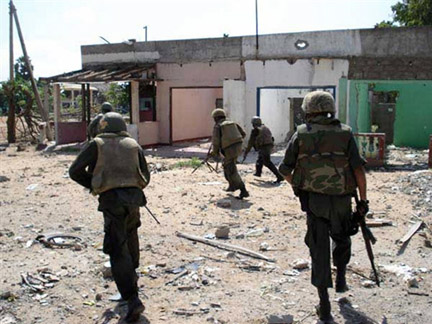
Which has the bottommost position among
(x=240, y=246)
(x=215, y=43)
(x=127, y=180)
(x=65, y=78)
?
(x=240, y=246)

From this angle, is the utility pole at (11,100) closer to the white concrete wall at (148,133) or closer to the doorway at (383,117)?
the white concrete wall at (148,133)

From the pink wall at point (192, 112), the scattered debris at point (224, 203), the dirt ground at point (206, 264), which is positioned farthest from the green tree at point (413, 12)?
the scattered debris at point (224, 203)

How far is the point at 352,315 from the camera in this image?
3.98 metres

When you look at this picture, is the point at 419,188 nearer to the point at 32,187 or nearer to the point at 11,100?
the point at 32,187

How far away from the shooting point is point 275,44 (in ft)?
50.6

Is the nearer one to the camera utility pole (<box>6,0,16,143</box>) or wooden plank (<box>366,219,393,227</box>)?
wooden plank (<box>366,219,393,227</box>)

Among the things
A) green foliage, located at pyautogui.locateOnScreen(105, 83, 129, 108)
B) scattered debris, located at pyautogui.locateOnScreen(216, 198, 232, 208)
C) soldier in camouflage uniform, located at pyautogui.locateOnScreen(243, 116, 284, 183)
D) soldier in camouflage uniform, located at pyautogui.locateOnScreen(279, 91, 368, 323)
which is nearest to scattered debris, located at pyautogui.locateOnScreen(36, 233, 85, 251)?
scattered debris, located at pyautogui.locateOnScreen(216, 198, 232, 208)

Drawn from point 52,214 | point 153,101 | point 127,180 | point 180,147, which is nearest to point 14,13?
point 153,101

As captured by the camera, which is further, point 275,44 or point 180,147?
point 180,147

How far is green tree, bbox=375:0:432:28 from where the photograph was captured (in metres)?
21.4

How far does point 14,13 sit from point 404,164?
1665 cm

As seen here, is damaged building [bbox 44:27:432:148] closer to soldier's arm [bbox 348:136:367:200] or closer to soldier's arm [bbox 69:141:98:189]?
soldier's arm [bbox 348:136:367:200]

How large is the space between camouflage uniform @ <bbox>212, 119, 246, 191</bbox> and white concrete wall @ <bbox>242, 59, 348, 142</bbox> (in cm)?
726

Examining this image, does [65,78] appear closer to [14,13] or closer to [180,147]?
[180,147]
